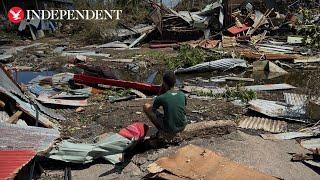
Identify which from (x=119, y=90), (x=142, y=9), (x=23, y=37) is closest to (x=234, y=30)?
(x=142, y=9)

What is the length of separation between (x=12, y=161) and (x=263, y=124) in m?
4.68

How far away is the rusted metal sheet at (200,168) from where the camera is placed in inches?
189

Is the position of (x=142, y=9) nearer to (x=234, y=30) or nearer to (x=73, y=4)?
(x=73, y=4)

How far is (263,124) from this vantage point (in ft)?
25.0

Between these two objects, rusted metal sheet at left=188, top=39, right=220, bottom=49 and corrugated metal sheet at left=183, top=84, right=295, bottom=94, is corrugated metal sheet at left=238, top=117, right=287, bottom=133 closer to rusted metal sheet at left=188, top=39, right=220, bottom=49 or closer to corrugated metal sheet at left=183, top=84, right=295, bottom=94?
corrugated metal sheet at left=183, top=84, right=295, bottom=94

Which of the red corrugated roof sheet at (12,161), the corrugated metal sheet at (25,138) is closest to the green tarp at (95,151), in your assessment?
the corrugated metal sheet at (25,138)

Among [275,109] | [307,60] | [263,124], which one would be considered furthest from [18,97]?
[307,60]

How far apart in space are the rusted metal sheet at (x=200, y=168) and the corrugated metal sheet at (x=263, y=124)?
94.1 inches

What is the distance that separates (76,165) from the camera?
5.98 meters

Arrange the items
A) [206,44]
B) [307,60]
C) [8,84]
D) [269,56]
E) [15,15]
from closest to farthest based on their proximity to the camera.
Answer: [8,84] → [307,60] → [269,56] → [206,44] → [15,15]

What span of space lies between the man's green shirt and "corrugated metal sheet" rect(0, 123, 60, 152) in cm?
153

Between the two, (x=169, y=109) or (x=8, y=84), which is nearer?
(x=169, y=109)

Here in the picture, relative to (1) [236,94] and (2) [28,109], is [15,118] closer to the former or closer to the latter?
(2) [28,109]

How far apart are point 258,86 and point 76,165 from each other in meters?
6.29
